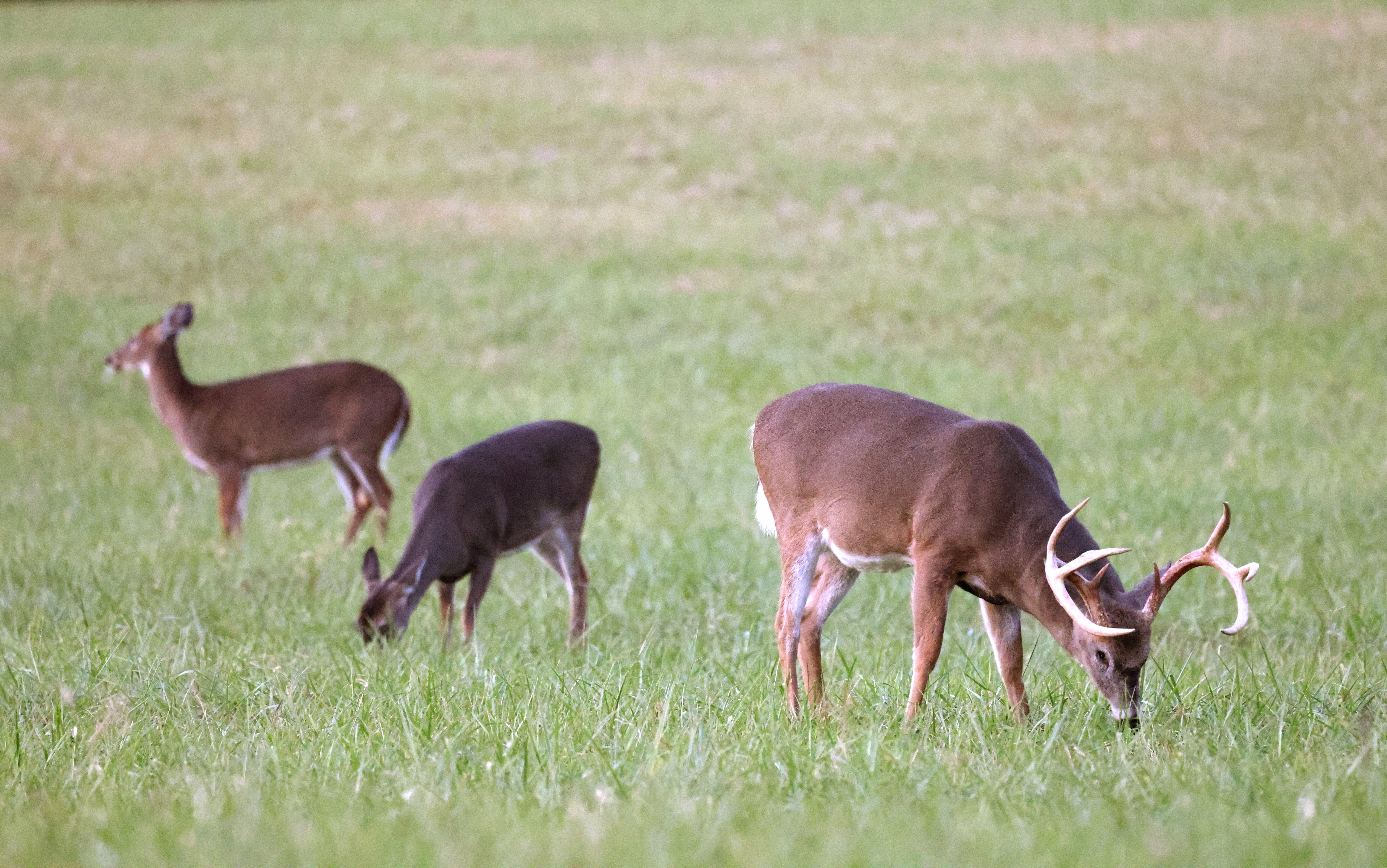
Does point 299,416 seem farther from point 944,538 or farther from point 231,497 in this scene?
point 944,538

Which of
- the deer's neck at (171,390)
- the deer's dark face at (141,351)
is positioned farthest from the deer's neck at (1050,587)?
the deer's dark face at (141,351)

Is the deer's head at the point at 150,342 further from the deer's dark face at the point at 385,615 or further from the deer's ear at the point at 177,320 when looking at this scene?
the deer's dark face at the point at 385,615

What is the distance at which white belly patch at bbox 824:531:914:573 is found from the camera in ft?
16.2

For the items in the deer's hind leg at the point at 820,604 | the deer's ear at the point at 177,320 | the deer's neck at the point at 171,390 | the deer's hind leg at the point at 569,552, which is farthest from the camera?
the deer's ear at the point at 177,320

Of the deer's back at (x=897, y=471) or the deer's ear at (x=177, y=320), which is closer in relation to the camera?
the deer's back at (x=897, y=471)

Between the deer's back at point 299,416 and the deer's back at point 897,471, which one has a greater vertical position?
the deer's back at point 897,471

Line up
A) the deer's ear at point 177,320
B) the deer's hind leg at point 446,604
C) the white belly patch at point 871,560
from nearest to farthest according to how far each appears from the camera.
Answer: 1. the white belly patch at point 871,560
2. the deer's hind leg at point 446,604
3. the deer's ear at point 177,320

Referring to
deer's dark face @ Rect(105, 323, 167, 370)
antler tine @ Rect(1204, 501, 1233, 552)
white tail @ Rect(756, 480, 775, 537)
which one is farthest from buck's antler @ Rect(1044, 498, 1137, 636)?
deer's dark face @ Rect(105, 323, 167, 370)

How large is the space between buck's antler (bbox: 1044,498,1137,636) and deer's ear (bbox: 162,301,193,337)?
27.0 feet

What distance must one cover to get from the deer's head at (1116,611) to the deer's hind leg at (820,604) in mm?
930

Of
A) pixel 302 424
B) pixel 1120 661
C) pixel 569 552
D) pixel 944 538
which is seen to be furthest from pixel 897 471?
pixel 302 424

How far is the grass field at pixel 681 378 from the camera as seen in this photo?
3795mm

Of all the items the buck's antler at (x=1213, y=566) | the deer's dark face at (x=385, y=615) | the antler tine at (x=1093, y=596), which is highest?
the buck's antler at (x=1213, y=566)

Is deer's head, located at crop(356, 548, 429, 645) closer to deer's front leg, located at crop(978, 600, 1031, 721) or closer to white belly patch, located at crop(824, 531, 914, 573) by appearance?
white belly patch, located at crop(824, 531, 914, 573)
